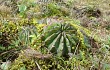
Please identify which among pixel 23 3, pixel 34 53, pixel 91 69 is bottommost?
pixel 91 69

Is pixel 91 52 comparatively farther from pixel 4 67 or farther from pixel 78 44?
pixel 4 67

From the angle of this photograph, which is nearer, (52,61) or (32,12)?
(52,61)

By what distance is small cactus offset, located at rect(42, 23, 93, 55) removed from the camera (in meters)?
3.41

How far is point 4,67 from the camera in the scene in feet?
10.6

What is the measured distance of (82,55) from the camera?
3391 millimetres

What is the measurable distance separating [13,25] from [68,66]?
4.24 feet

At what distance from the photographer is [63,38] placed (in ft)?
11.3

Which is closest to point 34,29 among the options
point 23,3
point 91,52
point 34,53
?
point 34,53

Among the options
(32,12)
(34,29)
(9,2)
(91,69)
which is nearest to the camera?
(91,69)

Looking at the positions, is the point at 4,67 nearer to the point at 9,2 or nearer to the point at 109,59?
the point at 109,59

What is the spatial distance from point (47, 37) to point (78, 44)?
478mm

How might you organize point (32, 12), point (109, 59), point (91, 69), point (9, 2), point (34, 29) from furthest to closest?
1. point (9, 2)
2. point (32, 12)
3. point (34, 29)
4. point (109, 59)
5. point (91, 69)

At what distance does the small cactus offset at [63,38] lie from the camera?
3414mm

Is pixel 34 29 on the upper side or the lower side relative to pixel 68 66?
upper
